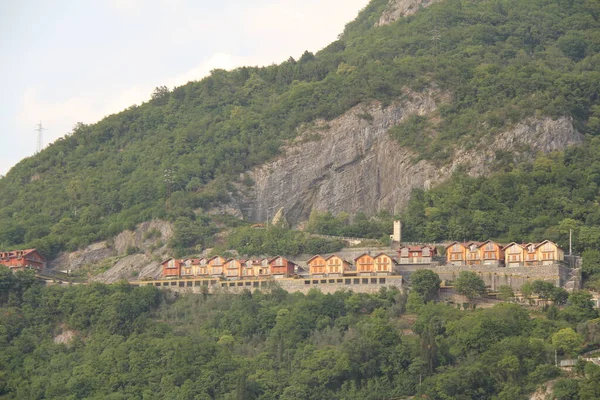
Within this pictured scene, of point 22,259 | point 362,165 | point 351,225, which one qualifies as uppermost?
point 362,165

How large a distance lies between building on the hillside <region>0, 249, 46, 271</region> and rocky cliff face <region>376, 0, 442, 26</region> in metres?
62.9

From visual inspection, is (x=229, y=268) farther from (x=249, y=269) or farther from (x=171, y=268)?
(x=171, y=268)

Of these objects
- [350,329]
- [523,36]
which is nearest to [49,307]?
[350,329]

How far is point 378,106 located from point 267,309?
114 ft

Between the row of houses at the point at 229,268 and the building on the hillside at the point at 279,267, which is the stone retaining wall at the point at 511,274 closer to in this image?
the building on the hillside at the point at 279,267

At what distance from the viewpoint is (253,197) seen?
130 m

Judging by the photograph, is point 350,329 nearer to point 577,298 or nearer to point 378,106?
point 577,298

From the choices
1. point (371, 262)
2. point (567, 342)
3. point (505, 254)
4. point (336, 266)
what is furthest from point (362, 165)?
point (567, 342)

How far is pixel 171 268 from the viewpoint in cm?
11488

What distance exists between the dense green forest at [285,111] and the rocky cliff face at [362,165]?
1378mm

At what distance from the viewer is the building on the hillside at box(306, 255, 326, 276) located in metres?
111

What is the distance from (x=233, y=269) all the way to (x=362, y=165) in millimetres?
20829

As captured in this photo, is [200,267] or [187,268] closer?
[200,267]

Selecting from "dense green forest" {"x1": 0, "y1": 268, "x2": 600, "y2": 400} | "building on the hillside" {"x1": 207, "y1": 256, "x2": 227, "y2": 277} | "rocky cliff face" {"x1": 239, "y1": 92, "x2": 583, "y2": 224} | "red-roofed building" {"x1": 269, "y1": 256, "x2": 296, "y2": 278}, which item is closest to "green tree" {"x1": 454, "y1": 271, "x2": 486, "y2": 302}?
"dense green forest" {"x1": 0, "y1": 268, "x2": 600, "y2": 400}
